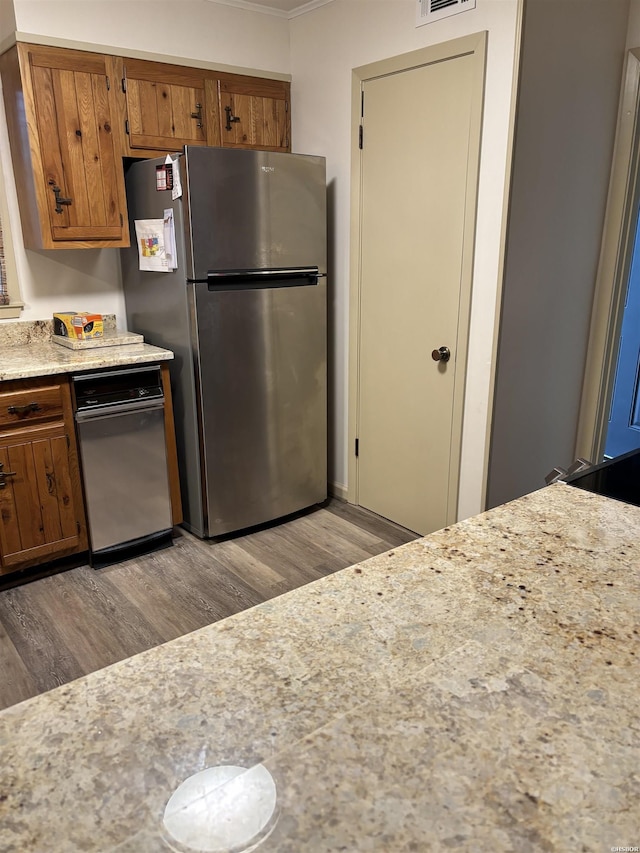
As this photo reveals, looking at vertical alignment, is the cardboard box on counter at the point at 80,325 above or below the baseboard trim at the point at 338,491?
above

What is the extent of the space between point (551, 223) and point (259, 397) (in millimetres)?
1508

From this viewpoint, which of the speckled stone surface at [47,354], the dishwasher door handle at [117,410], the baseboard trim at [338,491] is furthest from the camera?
the baseboard trim at [338,491]

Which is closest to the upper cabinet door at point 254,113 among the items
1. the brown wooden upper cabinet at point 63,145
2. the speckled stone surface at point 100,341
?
the brown wooden upper cabinet at point 63,145

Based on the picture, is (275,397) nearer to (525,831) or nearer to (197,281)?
(197,281)

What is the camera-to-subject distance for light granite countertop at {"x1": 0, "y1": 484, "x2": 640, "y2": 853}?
62 cm

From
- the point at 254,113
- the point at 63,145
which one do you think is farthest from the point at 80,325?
the point at 254,113

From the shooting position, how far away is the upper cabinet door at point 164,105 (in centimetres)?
287

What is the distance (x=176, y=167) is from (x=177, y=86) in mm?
598

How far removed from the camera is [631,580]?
1.01 meters

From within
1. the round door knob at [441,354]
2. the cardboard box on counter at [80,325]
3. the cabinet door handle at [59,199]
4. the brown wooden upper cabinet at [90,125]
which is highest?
the brown wooden upper cabinet at [90,125]

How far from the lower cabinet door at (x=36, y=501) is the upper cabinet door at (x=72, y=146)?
89 cm

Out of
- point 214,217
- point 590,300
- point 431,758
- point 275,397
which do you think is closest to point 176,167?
point 214,217

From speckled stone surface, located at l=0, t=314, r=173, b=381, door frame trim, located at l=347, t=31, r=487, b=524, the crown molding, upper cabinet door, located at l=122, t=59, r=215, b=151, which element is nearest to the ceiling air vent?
door frame trim, located at l=347, t=31, r=487, b=524

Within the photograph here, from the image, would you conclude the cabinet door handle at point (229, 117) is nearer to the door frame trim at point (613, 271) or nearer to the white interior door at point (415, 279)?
the white interior door at point (415, 279)
